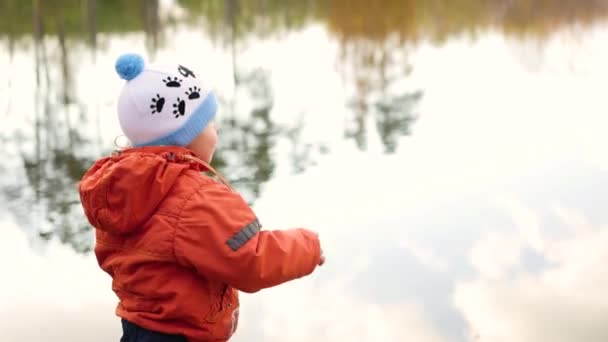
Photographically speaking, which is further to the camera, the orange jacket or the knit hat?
the knit hat

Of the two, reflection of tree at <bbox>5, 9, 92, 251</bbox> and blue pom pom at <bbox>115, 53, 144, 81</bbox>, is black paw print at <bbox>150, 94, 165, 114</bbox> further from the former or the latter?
reflection of tree at <bbox>5, 9, 92, 251</bbox>

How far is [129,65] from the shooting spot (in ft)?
6.35

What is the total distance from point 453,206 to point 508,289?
1105 millimetres

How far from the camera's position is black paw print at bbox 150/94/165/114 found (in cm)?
192

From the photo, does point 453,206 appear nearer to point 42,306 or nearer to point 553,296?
point 553,296

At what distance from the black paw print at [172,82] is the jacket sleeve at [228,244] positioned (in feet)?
0.85

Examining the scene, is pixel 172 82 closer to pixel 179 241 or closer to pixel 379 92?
pixel 179 241

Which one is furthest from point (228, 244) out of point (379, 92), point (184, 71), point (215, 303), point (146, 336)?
point (379, 92)

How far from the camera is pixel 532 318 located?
339 centimetres

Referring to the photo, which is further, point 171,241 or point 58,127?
point 58,127

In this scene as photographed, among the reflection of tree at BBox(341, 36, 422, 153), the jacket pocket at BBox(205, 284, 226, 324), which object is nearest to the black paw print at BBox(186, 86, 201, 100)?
the jacket pocket at BBox(205, 284, 226, 324)

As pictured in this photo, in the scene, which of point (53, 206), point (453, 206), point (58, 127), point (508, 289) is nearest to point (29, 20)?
point (58, 127)

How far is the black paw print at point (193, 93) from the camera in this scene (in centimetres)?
196

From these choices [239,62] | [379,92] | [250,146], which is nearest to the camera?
[250,146]
